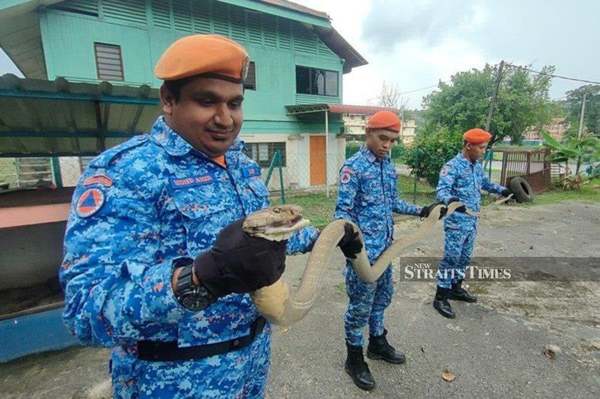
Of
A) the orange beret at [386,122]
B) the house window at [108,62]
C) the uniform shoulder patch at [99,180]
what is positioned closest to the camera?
the uniform shoulder patch at [99,180]

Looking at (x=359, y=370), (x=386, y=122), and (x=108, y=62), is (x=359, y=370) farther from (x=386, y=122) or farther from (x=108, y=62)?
(x=108, y=62)

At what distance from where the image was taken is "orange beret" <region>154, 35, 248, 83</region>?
2.91 feet

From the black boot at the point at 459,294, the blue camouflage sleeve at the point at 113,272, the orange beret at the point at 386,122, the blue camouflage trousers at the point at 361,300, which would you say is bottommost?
the black boot at the point at 459,294

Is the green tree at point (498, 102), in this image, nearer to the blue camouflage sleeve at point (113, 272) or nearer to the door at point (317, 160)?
the door at point (317, 160)

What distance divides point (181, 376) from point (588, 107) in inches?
2778

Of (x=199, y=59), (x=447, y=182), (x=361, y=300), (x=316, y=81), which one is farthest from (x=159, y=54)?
(x=199, y=59)

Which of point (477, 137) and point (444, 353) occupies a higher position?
point (477, 137)

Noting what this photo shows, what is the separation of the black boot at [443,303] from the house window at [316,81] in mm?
11103

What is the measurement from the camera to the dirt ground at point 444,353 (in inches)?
93.3

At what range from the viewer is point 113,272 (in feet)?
2.48

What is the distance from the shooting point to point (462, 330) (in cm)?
309

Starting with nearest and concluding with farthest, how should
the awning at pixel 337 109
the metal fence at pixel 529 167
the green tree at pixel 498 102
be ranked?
the metal fence at pixel 529 167, the awning at pixel 337 109, the green tree at pixel 498 102

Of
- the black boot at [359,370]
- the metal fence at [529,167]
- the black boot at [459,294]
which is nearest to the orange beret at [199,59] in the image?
the black boot at [359,370]

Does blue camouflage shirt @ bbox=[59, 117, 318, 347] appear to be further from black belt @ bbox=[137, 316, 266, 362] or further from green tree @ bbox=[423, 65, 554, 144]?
green tree @ bbox=[423, 65, 554, 144]
